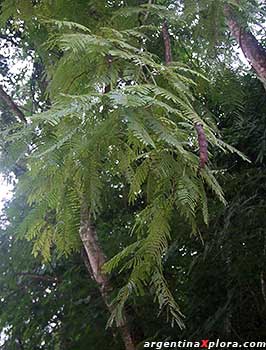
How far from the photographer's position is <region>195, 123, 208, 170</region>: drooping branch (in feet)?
2.41

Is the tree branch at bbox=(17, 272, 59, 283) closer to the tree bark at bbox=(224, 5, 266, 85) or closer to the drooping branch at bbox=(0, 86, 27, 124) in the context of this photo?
the drooping branch at bbox=(0, 86, 27, 124)

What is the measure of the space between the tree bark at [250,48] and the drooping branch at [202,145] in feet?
2.17

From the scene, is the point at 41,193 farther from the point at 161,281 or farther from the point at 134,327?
the point at 134,327

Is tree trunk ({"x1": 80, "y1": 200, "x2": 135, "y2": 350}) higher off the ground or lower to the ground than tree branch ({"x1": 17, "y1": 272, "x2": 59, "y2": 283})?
lower

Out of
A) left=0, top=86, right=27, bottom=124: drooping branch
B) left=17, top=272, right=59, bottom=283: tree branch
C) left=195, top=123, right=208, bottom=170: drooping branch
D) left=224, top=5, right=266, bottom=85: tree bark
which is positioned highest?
left=0, top=86, right=27, bottom=124: drooping branch

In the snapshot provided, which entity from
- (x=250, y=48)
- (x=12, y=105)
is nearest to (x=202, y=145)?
(x=250, y=48)

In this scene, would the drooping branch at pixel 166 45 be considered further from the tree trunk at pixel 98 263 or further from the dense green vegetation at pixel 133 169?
the tree trunk at pixel 98 263

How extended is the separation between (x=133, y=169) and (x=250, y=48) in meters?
0.61

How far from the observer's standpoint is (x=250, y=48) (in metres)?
1.37

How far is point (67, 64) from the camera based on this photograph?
89 centimetres

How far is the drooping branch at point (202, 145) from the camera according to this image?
74 centimetres

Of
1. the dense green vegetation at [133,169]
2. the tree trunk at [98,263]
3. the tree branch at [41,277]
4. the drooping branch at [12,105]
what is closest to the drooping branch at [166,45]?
the dense green vegetation at [133,169]

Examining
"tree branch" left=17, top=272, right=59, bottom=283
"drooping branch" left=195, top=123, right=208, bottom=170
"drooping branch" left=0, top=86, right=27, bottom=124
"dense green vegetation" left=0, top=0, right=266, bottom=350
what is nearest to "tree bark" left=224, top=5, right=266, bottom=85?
"dense green vegetation" left=0, top=0, right=266, bottom=350

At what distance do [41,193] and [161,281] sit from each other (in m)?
0.27
